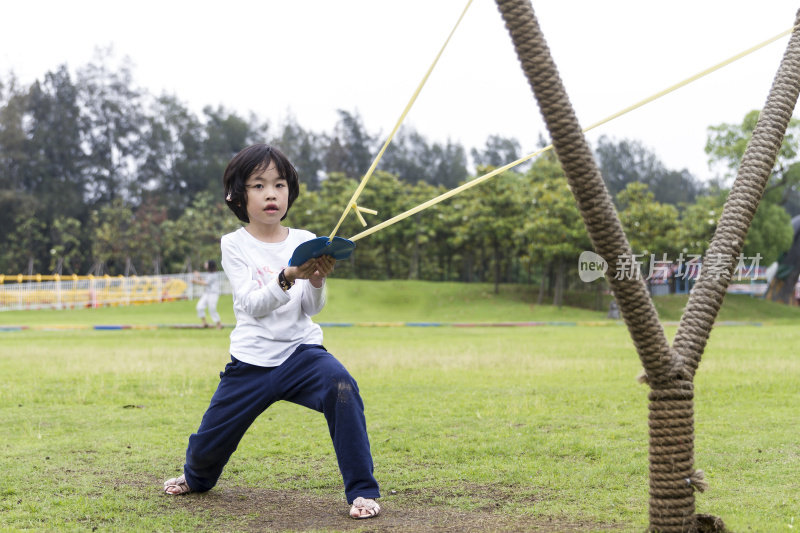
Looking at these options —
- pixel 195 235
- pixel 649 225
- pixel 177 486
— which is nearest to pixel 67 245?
pixel 195 235

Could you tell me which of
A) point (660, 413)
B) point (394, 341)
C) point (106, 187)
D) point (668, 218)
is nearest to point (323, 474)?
point (660, 413)

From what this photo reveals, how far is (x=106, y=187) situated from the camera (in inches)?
2402

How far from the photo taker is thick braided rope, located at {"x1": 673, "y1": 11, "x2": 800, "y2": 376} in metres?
2.83

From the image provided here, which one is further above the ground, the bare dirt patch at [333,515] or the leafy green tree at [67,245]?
the leafy green tree at [67,245]

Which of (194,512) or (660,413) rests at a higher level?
(660,413)

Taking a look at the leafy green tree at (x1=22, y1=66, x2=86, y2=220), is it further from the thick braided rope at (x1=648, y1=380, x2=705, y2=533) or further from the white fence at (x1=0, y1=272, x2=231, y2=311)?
the thick braided rope at (x1=648, y1=380, x2=705, y2=533)

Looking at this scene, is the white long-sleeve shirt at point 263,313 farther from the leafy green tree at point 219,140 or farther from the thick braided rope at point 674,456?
the leafy green tree at point 219,140

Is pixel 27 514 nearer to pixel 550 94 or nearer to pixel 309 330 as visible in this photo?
pixel 309 330

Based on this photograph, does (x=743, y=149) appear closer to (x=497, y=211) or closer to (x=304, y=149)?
(x=497, y=211)

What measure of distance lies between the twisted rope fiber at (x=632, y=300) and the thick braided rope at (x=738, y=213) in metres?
0.13

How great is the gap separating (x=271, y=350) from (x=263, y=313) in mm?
229

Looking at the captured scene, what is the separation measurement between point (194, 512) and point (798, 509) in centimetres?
257

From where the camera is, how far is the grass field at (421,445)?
3.39 m

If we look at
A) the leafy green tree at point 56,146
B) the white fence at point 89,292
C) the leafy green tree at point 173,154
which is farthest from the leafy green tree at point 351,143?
the white fence at point 89,292
